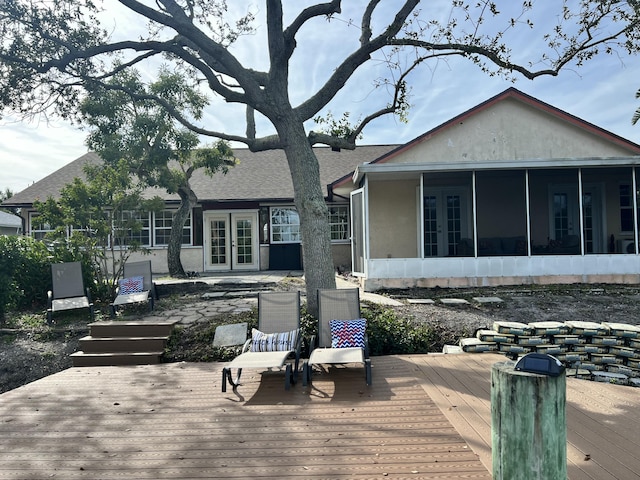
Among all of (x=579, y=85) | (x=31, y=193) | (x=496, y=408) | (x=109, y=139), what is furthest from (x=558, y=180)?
(x=31, y=193)

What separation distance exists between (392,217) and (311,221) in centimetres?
625

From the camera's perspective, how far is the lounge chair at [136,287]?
8211mm

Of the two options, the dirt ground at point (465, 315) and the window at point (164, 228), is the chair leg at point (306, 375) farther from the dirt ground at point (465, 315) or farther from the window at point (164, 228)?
the window at point (164, 228)

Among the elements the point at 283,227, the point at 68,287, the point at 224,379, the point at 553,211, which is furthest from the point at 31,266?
the point at 553,211

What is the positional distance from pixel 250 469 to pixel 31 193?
17907 mm


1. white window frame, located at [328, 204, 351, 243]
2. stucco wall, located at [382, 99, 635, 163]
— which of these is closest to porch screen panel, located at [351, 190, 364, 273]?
stucco wall, located at [382, 99, 635, 163]

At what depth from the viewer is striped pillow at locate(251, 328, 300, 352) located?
5398 mm

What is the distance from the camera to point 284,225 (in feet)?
52.3

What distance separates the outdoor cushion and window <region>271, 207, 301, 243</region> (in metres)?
7.32

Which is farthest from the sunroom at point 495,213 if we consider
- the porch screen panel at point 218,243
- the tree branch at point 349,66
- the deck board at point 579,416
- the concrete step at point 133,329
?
the porch screen panel at point 218,243

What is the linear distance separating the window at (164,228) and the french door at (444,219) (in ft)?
29.4

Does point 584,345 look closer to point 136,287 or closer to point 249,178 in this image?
point 136,287

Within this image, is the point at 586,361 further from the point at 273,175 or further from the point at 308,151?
the point at 273,175

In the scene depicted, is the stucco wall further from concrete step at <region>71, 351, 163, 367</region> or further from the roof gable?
concrete step at <region>71, 351, 163, 367</region>
